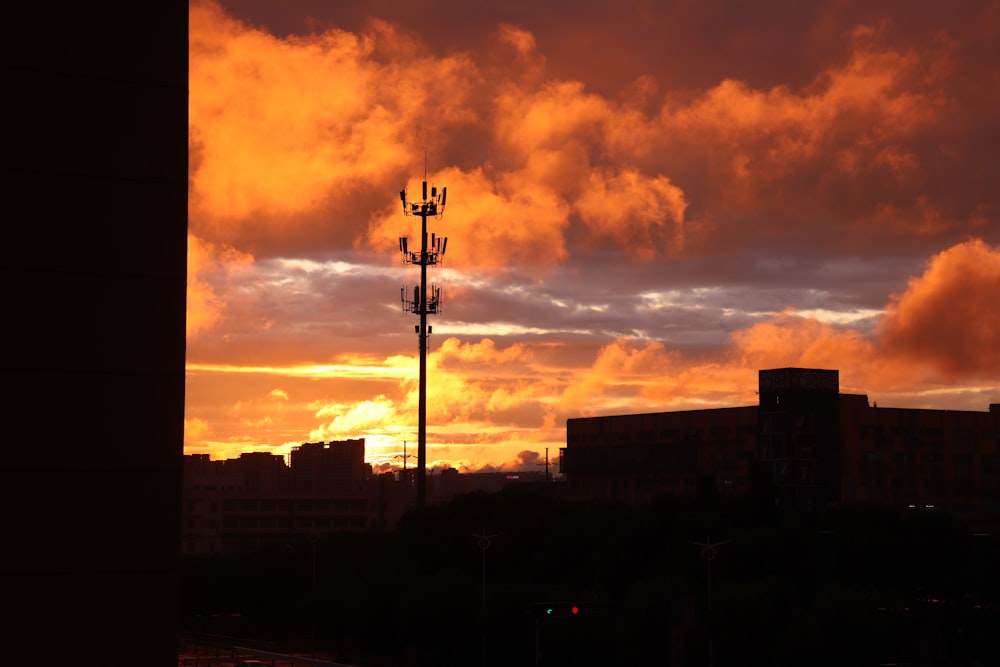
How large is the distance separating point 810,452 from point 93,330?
113 m

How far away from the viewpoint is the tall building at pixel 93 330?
39.7 feet

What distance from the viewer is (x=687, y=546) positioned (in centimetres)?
7681

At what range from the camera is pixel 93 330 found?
12.5 metres

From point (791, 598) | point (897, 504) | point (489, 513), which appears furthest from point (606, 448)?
point (791, 598)

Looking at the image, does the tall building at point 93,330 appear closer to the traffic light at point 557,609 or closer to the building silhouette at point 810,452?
the traffic light at point 557,609

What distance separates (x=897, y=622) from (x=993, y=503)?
94385mm

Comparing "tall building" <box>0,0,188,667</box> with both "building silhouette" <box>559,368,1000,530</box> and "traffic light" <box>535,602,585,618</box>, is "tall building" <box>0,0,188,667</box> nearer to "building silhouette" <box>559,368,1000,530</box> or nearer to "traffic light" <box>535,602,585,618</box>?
"traffic light" <box>535,602,585,618</box>

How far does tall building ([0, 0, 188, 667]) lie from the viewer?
12.1 metres

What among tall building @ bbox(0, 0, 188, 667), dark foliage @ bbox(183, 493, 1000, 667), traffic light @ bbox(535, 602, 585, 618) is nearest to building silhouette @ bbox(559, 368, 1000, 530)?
dark foliage @ bbox(183, 493, 1000, 667)

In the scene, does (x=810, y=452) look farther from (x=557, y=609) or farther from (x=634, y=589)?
(x=557, y=609)

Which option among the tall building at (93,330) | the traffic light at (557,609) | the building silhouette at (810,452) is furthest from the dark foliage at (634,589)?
the tall building at (93,330)

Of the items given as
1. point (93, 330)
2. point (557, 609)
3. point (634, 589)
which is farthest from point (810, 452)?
point (93, 330)

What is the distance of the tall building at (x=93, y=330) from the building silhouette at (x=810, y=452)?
109710 mm

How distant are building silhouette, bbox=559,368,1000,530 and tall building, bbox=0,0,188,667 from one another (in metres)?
110
